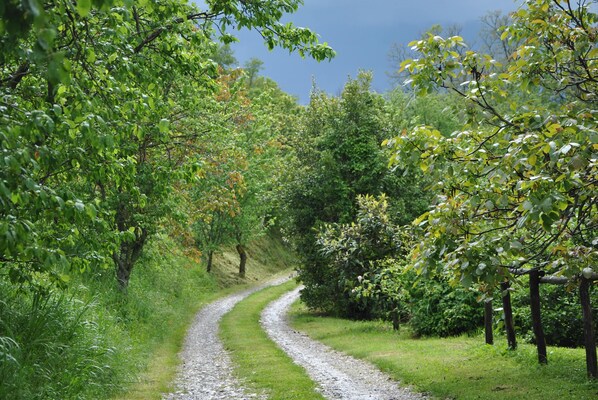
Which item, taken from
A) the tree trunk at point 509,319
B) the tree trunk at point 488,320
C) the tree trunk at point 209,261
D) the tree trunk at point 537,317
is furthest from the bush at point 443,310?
the tree trunk at point 209,261

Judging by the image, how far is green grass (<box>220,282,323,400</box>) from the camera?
12023mm

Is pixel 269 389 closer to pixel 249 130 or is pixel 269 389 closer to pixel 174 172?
pixel 174 172

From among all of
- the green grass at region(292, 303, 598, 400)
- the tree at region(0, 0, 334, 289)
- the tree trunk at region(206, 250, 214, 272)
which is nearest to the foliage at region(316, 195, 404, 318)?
the green grass at region(292, 303, 598, 400)

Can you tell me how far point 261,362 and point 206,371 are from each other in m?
1.60

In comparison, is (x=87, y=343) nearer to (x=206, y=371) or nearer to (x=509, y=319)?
(x=206, y=371)

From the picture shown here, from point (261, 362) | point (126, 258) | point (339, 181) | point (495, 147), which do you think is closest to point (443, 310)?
point (261, 362)

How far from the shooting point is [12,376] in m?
8.23

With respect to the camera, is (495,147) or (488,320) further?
(488,320)

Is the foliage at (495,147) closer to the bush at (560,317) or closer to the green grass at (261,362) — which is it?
the green grass at (261,362)

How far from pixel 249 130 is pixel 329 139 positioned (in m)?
10.4

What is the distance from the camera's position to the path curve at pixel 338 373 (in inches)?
454

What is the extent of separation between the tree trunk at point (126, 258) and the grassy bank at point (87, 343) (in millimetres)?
422

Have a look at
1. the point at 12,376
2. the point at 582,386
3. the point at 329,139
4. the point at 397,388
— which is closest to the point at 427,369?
the point at 397,388

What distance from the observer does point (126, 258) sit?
21.1 metres
